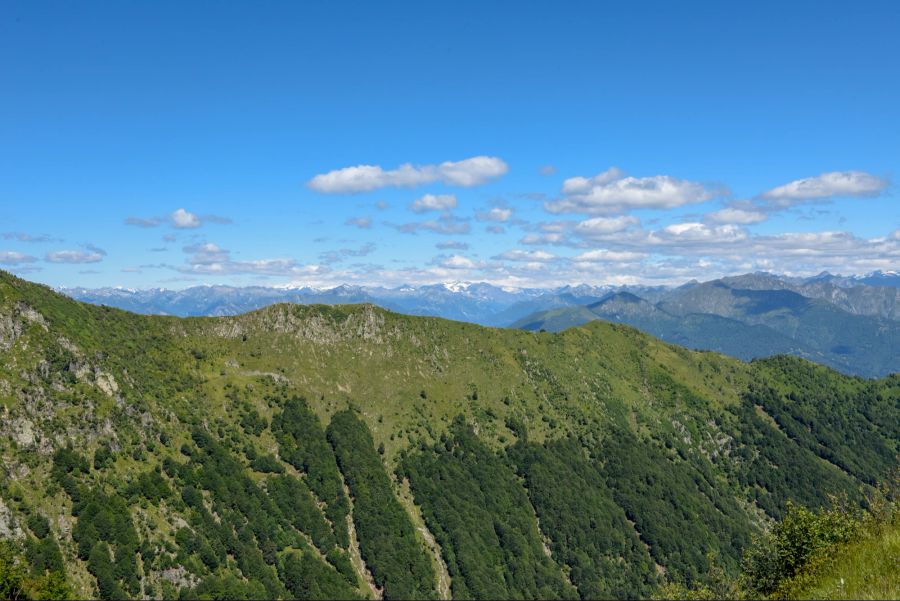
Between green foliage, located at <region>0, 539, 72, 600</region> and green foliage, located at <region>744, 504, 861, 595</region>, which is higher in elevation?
green foliage, located at <region>744, 504, 861, 595</region>

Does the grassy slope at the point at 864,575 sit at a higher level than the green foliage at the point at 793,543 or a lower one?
higher

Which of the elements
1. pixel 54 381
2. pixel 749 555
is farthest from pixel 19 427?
pixel 749 555

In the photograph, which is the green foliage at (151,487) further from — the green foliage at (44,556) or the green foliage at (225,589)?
the green foliage at (225,589)

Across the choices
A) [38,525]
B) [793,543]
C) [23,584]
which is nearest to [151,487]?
[38,525]

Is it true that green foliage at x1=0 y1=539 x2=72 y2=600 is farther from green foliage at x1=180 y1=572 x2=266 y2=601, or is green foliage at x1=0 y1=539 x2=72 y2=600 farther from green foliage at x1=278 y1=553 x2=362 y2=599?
green foliage at x1=278 y1=553 x2=362 y2=599

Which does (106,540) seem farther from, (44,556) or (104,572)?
(44,556)

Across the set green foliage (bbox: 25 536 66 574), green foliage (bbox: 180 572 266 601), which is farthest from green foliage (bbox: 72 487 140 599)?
green foliage (bbox: 180 572 266 601)

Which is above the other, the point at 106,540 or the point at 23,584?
the point at 23,584

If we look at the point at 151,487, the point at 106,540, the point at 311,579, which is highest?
the point at 151,487

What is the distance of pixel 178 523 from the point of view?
6732 inches

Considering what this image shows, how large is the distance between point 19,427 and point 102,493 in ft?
102

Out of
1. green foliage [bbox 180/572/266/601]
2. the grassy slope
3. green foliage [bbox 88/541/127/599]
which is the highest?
the grassy slope

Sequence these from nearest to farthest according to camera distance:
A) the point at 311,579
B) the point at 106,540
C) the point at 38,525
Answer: the point at 38,525
the point at 106,540
the point at 311,579

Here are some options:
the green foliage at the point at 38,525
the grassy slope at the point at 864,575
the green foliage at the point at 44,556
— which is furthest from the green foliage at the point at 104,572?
the grassy slope at the point at 864,575
